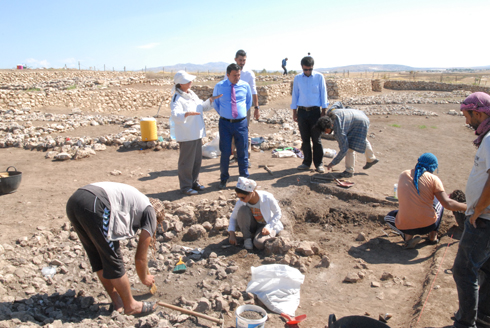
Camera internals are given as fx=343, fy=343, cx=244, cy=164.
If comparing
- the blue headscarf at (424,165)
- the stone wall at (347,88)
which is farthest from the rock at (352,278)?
the stone wall at (347,88)

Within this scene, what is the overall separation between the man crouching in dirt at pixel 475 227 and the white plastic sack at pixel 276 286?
126cm

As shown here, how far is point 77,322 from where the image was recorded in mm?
2875

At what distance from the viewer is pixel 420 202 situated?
153 inches

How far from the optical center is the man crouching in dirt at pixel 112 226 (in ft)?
8.47

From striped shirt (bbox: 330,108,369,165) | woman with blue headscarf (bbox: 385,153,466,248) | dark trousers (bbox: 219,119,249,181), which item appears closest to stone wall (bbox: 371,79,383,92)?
striped shirt (bbox: 330,108,369,165)

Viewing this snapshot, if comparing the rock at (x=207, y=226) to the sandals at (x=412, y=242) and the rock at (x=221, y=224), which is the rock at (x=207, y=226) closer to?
the rock at (x=221, y=224)

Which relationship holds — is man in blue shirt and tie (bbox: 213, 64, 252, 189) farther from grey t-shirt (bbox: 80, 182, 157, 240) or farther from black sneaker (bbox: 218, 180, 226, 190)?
grey t-shirt (bbox: 80, 182, 157, 240)

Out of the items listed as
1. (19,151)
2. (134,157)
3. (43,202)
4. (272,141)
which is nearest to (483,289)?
(43,202)

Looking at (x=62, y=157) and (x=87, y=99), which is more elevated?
(x=87, y=99)

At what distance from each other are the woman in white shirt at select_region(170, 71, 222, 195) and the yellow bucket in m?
3.23

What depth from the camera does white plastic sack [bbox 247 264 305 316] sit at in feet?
10.1

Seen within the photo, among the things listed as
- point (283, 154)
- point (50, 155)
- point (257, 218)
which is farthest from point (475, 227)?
point (50, 155)

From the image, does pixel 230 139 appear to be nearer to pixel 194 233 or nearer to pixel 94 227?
pixel 194 233

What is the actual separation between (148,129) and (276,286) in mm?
6226
